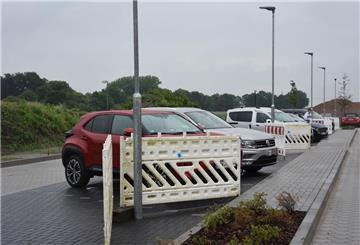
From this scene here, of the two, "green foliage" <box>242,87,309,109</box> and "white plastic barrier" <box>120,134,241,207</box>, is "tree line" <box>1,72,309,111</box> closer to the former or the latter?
"green foliage" <box>242,87,309,109</box>

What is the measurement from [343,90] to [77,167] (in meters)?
59.6

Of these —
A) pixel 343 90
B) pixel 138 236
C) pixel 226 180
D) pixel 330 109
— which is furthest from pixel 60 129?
pixel 330 109

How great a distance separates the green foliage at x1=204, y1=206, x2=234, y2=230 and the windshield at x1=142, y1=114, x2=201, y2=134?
3507 millimetres

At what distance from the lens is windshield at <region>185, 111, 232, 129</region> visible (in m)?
13.8

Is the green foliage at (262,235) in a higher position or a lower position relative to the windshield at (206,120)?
lower

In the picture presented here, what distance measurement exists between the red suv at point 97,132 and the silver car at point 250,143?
1.56 metres

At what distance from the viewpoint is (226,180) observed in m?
9.45

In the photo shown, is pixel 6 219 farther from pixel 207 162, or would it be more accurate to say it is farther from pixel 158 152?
pixel 207 162

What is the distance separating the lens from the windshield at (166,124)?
34.2ft

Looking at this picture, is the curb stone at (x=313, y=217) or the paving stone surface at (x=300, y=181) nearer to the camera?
the curb stone at (x=313, y=217)

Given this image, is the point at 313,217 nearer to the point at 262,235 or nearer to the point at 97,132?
the point at 262,235

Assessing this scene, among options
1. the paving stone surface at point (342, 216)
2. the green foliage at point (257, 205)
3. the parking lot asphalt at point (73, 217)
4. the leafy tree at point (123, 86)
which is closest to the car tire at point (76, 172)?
the parking lot asphalt at point (73, 217)

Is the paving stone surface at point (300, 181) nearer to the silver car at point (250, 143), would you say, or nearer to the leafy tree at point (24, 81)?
the silver car at point (250, 143)

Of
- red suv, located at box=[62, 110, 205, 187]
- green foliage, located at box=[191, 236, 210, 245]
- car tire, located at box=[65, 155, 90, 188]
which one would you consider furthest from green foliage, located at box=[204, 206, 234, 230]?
car tire, located at box=[65, 155, 90, 188]
